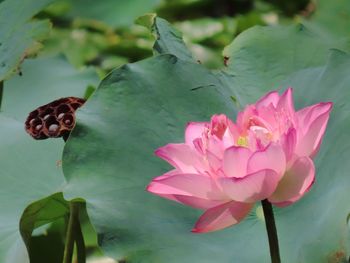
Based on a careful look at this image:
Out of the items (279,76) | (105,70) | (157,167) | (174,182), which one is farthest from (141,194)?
(105,70)

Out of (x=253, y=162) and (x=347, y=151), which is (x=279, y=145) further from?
(x=347, y=151)

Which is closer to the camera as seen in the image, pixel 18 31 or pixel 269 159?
Answer: pixel 269 159

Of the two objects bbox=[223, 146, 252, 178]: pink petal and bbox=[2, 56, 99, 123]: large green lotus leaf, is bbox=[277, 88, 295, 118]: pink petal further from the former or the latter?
bbox=[2, 56, 99, 123]: large green lotus leaf

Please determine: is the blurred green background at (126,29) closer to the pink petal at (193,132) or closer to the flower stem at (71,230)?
the flower stem at (71,230)

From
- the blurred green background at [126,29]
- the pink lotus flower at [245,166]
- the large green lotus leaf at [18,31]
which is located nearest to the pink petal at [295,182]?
the pink lotus flower at [245,166]

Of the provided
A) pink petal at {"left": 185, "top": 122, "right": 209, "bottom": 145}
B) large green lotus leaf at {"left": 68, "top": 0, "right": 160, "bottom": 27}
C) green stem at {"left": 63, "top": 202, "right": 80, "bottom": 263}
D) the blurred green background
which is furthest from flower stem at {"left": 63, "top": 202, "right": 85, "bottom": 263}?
the blurred green background

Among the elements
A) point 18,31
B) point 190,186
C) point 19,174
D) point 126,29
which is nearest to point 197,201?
point 190,186

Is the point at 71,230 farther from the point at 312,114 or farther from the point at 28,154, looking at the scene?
the point at 312,114
